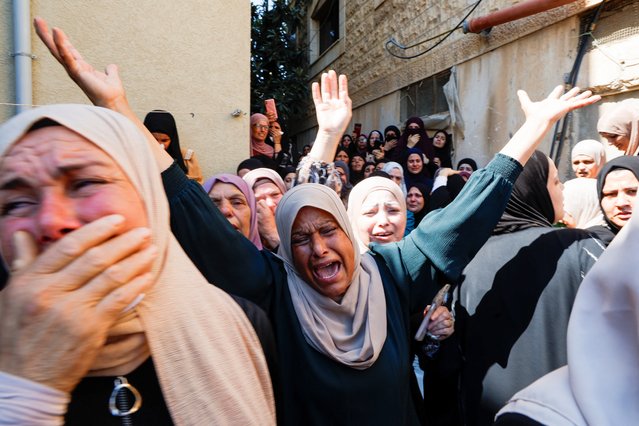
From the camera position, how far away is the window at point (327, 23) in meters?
14.7

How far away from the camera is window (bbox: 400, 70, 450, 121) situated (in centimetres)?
884

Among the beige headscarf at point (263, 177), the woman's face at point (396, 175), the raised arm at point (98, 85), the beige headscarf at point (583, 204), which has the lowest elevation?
the beige headscarf at point (583, 204)

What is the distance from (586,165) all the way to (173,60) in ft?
13.2

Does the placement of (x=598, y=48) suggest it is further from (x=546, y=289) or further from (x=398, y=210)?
(x=546, y=289)

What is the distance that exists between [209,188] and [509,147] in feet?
5.26

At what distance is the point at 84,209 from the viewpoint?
2.94ft

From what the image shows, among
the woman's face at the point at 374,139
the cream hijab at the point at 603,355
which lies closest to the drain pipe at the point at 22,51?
the cream hijab at the point at 603,355

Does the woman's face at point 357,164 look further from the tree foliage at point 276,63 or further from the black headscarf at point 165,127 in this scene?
the tree foliage at point 276,63

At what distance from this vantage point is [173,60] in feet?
14.2

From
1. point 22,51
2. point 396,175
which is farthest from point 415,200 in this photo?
point 22,51

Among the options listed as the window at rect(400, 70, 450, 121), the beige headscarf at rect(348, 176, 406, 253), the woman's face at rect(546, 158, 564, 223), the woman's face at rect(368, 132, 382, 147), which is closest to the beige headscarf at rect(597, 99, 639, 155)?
the woman's face at rect(546, 158, 564, 223)

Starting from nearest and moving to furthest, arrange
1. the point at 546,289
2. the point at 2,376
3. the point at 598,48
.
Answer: the point at 2,376 → the point at 546,289 → the point at 598,48

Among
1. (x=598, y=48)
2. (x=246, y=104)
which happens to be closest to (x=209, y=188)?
(x=246, y=104)

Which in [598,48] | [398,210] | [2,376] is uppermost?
[598,48]
